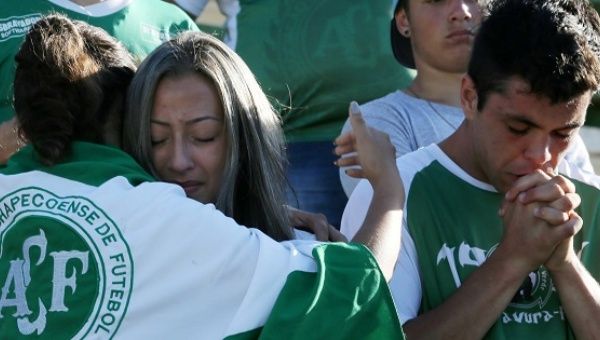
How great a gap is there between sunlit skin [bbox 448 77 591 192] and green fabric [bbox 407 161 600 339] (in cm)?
9

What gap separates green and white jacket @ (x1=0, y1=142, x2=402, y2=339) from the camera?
274 centimetres

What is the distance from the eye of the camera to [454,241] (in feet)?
10.7

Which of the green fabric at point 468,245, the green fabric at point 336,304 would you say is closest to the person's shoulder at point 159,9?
the green fabric at point 468,245

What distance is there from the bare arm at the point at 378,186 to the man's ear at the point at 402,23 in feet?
4.16

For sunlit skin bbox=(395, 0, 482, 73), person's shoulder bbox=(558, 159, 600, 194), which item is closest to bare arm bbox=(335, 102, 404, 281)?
person's shoulder bbox=(558, 159, 600, 194)

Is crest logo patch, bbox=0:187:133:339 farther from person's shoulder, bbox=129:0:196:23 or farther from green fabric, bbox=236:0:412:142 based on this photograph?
green fabric, bbox=236:0:412:142

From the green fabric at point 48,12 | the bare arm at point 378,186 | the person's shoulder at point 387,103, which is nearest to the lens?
the bare arm at point 378,186

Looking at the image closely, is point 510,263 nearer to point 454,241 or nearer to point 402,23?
point 454,241

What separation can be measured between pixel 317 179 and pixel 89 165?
174 centimetres

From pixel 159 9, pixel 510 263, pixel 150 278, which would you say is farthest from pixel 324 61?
pixel 150 278

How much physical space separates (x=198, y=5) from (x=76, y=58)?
6.45 ft

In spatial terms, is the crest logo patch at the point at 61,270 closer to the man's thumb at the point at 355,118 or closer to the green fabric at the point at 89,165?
the green fabric at the point at 89,165

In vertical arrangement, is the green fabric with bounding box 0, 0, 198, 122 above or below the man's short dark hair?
below

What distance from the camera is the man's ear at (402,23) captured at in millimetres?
4527
